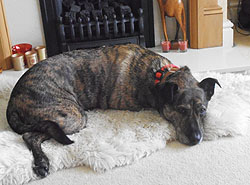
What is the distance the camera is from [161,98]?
204 centimetres

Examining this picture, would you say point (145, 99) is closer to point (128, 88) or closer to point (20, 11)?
point (128, 88)

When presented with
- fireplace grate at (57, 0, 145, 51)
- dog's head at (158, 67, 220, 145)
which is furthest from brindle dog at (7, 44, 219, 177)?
fireplace grate at (57, 0, 145, 51)

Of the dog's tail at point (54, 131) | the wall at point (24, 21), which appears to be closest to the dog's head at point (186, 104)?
the dog's tail at point (54, 131)

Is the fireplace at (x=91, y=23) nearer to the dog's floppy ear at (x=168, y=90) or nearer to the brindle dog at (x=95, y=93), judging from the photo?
the brindle dog at (x=95, y=93)

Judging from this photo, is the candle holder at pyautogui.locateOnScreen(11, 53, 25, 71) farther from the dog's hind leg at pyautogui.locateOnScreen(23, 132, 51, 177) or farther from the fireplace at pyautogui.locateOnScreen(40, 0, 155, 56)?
the dog's hind leg at pyautogui.locateOnScreen(23, 132, 51, 177)

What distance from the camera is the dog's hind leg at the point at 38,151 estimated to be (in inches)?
68.8

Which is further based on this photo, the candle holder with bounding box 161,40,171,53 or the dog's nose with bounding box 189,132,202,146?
the candle holder with bounding box 161,40,171,53

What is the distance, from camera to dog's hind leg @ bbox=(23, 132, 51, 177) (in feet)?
5.73

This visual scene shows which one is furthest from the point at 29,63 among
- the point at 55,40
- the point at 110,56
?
the point at 110,56

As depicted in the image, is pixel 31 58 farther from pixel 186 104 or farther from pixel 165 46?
pixel 186 104

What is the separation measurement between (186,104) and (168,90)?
0.12m

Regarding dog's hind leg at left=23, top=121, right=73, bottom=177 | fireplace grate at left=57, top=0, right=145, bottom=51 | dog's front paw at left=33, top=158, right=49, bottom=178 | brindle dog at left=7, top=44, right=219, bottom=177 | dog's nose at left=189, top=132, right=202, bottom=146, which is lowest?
dog's front paw at left=33, top=158, right=49, bottom=178

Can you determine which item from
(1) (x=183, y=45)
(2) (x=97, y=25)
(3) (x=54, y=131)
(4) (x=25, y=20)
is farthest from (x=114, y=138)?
(4) (x=25, y=20)

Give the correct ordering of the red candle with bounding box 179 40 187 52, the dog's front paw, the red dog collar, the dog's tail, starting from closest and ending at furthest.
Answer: the dog's front paw
the dog's tail
the red dog collar
the red candle with bounding box 179 40 187 52
